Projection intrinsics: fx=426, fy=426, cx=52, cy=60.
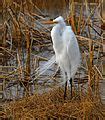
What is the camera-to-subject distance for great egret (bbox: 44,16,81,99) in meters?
3.75

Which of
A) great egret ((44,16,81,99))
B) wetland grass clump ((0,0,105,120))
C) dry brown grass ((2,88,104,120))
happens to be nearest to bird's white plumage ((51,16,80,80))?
great egret ((44,16,81,99))

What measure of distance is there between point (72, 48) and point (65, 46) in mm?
67

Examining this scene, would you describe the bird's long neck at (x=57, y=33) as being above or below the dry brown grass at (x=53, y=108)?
above

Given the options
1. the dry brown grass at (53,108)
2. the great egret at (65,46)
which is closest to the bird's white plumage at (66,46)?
the great egret at (65,46)

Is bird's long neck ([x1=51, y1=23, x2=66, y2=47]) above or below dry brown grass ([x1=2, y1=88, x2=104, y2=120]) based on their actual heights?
above

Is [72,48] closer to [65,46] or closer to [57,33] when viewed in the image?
[65,46]

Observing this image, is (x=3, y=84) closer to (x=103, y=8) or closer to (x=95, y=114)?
(x=95, y=114)

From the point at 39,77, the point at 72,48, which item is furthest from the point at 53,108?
the point at 39,77

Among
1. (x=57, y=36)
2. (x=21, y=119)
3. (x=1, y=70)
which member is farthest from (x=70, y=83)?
(x=1, y=70)

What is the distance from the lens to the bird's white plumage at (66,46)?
3.75m

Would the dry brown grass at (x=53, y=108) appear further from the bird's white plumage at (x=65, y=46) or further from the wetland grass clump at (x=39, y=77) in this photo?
the bird's white plumage at (x=65, y=46)

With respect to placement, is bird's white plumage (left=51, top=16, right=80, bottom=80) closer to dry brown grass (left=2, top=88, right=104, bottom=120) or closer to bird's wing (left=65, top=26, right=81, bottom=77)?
bird's wing (left=65, top=26, right=81, bottom=77)

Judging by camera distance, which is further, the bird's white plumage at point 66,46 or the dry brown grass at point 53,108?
the bird's white plumage at point 66,46

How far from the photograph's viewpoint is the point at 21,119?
3414 millimetres
